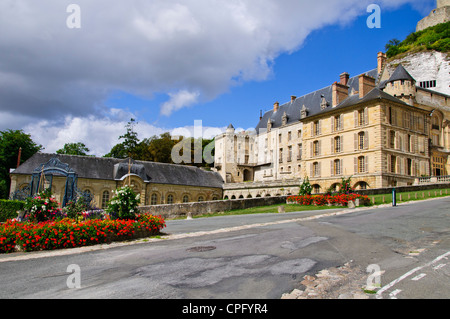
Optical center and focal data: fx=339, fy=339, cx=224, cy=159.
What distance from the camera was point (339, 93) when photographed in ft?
145

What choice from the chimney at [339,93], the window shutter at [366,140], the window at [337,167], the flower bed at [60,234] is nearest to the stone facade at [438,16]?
the chimney at [339,93]

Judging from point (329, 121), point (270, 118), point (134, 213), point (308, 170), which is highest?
point (270, 118)

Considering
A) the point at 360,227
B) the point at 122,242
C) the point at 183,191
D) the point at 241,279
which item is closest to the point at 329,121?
the point at 183,191

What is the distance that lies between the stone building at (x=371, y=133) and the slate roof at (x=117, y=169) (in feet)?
23.1

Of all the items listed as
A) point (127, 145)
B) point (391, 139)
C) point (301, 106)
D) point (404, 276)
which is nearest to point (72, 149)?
point (127, 145)

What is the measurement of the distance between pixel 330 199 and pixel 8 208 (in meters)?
22.4

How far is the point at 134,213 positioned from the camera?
43.6ft

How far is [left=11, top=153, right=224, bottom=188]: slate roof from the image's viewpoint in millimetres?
39344

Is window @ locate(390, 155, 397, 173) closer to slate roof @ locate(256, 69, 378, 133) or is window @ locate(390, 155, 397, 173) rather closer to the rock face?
slate roof @ locate(256, 69, 378, 133)

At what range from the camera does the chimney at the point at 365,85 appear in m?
39.1

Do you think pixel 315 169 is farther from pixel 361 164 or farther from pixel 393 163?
pixel 393 163

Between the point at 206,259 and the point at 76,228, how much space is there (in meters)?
5.50
